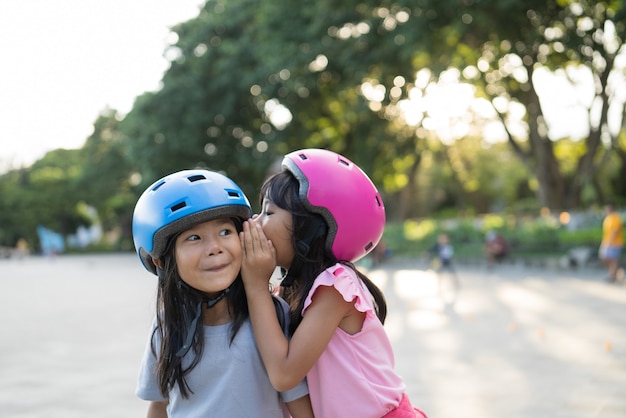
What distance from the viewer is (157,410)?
243cm

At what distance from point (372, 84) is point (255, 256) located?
22.9m

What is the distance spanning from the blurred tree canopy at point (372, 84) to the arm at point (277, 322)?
15916 millimetres

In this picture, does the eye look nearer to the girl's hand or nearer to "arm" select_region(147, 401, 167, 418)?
the girl's hand

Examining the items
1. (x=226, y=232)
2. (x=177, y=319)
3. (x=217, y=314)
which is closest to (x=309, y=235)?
(x=226, y=232)

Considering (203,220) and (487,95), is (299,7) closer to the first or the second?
(487,95)

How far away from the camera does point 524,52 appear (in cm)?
2023

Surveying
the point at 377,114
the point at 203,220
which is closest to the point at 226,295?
the point at 203,220

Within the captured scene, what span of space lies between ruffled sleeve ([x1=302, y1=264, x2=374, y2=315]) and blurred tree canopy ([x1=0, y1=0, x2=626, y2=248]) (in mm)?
15828

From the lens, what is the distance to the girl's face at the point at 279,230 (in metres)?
2.29

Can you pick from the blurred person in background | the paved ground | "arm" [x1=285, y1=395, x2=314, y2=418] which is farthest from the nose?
the blurred person in background

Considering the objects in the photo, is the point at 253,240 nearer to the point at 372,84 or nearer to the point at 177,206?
the point at 177,206

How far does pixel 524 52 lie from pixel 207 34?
14.0m

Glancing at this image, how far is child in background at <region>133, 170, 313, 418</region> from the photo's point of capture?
7.19ft

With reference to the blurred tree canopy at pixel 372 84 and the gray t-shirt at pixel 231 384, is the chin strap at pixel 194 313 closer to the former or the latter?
the gray t-shirt at pixel 231 384
